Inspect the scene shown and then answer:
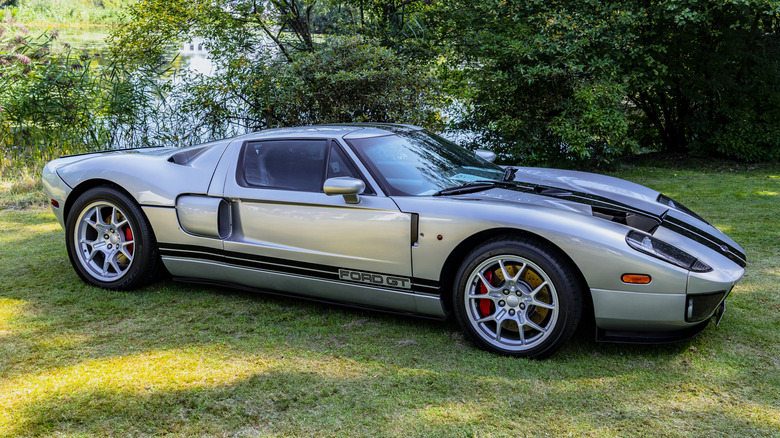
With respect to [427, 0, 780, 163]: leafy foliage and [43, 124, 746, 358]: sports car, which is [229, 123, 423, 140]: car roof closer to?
[43, 124, 746, 358]: sports car

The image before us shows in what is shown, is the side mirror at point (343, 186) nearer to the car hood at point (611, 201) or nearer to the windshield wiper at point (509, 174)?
the car hood at point (611, 201)

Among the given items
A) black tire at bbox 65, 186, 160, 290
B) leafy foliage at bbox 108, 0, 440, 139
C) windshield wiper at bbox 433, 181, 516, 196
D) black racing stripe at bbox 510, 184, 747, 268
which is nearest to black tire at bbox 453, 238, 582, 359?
windshield wiper at bbox 433, 181, 516, 196

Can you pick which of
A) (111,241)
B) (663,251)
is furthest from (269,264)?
(663,251)

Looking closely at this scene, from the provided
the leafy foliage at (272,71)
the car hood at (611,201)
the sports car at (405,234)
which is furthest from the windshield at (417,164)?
the leafy foliage at (272,71)

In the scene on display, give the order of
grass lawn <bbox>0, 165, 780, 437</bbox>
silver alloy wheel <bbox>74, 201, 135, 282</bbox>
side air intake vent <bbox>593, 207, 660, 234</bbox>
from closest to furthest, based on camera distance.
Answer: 1. grass lawn <bbox>0, 165, 780, 437</bbox>
2. side air intake vent <bbox>593, 207, 660, 234</bbox>
3. silver alloy wheel <bbox>74, 201, 135, 282</bbox>

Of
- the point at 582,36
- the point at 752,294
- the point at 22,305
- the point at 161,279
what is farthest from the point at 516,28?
the point at 22,305

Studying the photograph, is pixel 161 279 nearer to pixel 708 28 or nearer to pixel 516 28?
pixel 516 28

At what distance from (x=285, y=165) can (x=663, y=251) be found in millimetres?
2411

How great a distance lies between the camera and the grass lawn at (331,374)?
107 inches

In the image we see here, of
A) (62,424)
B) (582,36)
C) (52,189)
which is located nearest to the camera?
(62,424)

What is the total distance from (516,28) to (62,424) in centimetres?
881

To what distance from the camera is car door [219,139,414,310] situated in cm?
367

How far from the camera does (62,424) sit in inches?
108

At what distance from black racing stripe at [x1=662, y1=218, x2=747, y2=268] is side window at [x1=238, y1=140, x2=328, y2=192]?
218 cm
